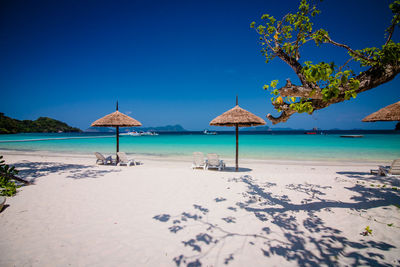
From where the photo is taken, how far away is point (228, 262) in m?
2.36

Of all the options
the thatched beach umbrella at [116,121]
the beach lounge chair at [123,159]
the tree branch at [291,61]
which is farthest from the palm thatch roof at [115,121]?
the tree branch at [291,61]

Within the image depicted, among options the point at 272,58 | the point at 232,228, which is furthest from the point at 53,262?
the point at 272,58

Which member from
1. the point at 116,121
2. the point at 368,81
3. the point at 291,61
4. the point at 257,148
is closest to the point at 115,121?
the point at 116,121

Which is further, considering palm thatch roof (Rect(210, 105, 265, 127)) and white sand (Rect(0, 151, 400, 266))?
palm thatch roof (Rect(210, 105, 265, 127))

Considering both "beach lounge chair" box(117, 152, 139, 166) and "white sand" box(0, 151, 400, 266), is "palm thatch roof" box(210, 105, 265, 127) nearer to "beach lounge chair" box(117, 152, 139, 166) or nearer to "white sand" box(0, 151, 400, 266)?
"white sand" box(0, 151, 400, 266)

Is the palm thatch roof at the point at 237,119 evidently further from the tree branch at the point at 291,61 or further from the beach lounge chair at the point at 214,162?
the tree branch at the point at 291,61

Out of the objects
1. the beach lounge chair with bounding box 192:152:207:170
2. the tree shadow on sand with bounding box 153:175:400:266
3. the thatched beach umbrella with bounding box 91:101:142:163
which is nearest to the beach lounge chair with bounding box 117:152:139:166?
the thatched beach umbrella with bounding box 91:101:142:163

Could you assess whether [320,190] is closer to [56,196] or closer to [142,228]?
[142,228]

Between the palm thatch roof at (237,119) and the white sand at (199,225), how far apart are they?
2948 mm

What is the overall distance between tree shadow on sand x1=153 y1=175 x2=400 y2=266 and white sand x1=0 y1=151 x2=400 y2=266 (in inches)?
0.6

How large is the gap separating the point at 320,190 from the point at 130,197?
5165 mm

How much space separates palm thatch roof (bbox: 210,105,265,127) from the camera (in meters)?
7.49

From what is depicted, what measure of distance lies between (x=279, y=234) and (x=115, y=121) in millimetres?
8868

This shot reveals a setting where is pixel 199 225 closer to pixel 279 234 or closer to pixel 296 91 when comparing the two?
pixel 279 234
